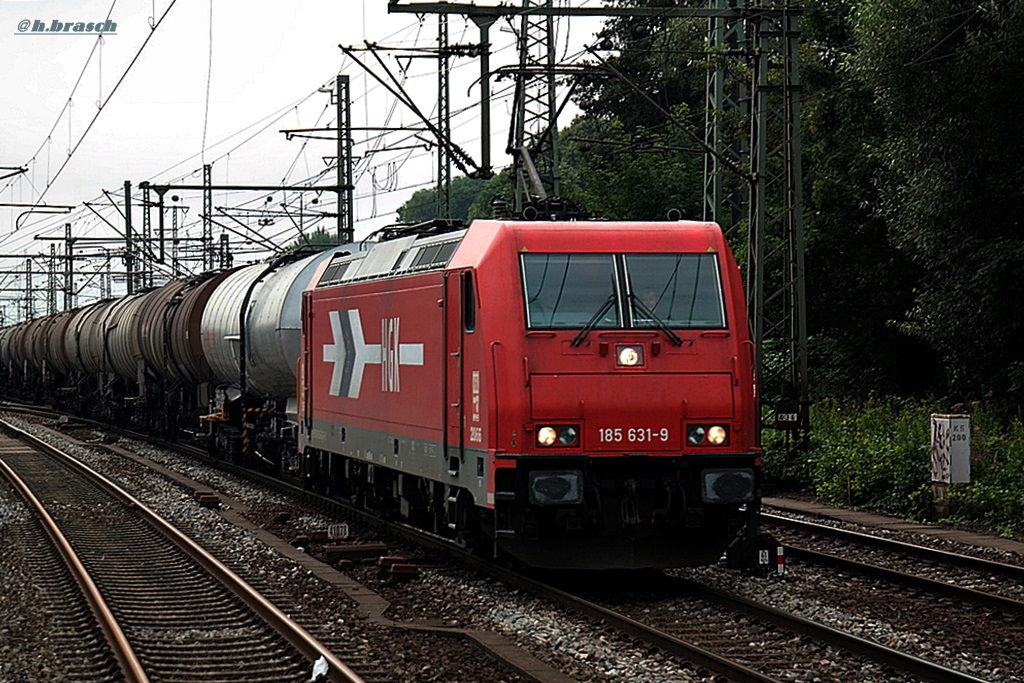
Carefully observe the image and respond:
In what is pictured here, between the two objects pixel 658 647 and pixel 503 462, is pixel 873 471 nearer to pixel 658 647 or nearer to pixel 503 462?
pixel 503 462

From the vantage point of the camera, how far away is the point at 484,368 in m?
11.8

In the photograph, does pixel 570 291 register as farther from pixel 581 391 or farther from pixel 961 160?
pixel 961 160

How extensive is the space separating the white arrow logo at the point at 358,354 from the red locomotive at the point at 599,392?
159 centimetres

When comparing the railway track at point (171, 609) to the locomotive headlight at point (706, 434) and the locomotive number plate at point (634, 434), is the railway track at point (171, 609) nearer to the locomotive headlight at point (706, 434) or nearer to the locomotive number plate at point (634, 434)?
the locomotive number plate at point (634, 434)

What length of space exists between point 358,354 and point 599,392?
16.6ft

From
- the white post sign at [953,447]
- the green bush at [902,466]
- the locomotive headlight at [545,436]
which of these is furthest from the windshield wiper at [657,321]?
the white post sign at [953,447]

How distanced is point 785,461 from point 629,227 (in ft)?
34.6

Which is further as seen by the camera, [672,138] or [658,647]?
[672,138]

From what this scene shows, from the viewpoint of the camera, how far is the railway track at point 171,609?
9.51 m

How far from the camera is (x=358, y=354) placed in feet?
53.1

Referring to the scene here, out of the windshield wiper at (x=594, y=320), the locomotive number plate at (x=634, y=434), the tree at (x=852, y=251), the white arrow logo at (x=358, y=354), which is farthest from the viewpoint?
the tree at (x=852, y=251)

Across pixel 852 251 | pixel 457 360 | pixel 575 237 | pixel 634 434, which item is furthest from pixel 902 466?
pixel 852 251

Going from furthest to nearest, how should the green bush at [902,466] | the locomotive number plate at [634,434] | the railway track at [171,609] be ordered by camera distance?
the green bush at [902,466]
the locomotive number plate at [634,434]
the railway track at [171,609]

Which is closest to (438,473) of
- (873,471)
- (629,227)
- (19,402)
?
(629,227)
